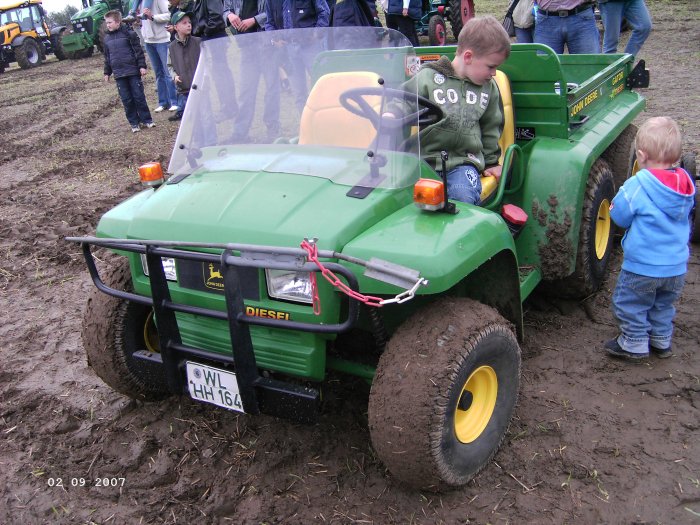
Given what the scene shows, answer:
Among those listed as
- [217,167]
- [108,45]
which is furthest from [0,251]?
[108,45]

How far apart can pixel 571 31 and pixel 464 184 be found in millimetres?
3501

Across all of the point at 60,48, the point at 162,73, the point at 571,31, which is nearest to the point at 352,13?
the point at 571,31

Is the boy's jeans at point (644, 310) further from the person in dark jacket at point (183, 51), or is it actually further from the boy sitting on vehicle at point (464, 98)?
the person in dark jacket at point (183, 51)

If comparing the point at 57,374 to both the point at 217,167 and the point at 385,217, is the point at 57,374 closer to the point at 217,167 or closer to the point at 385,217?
the point at 217,167

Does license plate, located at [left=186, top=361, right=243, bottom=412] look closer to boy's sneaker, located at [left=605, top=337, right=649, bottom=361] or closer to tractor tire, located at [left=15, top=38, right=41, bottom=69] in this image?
boy's sneaker, located at [left=605, top=337, right=649, bottom=361]

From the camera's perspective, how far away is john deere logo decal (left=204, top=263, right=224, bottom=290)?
2553 millimetres

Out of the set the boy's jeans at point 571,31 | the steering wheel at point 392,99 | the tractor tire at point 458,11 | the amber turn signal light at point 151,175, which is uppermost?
the steering wheel at point 392,99

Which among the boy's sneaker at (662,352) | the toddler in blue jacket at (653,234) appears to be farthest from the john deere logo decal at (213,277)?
the boy's sneaker at (662,352)

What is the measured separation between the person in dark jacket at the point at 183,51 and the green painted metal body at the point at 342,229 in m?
5.71

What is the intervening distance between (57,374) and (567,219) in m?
2.92

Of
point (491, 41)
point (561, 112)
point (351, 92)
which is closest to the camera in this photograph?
point (351, 92)

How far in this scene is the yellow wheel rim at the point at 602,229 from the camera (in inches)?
162

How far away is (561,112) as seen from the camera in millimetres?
3709
